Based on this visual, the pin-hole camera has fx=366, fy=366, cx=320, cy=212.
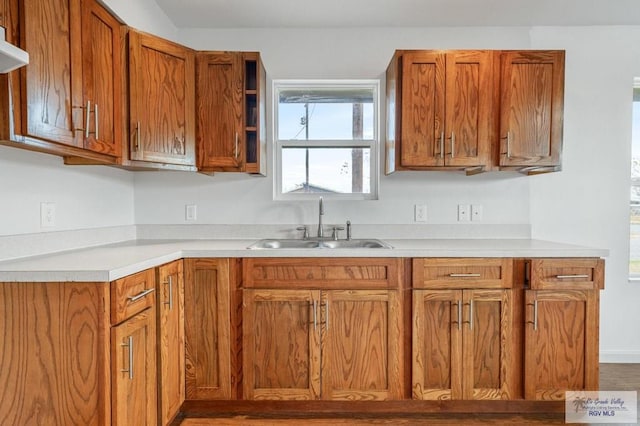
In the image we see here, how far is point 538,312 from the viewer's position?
2.00m

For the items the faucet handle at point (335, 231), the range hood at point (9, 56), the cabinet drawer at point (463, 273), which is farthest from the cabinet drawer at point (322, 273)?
the range hood at point (9, 56)

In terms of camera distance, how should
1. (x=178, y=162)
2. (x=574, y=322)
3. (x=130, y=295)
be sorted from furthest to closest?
(x=178, y=162) < (x=574, y=322) < (x=130, y=295)

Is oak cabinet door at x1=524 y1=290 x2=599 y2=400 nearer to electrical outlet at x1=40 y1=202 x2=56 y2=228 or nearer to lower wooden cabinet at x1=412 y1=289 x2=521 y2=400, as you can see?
lower wooden cabinet at x1=412 y1=289 x2=521 y2=400

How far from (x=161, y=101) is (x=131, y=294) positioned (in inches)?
45.4

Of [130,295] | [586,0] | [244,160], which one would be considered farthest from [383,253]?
[586,0]

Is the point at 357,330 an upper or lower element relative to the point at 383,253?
lower

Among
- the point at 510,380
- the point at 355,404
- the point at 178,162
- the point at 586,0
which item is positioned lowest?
the point at 355,404

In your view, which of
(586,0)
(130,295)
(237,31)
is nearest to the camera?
(130,295)

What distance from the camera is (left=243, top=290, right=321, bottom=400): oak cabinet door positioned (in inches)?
80.1

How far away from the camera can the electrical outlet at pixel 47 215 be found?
1778 millimetres

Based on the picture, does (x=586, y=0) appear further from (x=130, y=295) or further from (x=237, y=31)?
(x=130, y=295)

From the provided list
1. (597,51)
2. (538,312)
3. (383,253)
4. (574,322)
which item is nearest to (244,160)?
(383,253)

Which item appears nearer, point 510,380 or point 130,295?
point 130,295

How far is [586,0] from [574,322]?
6.61 feet
